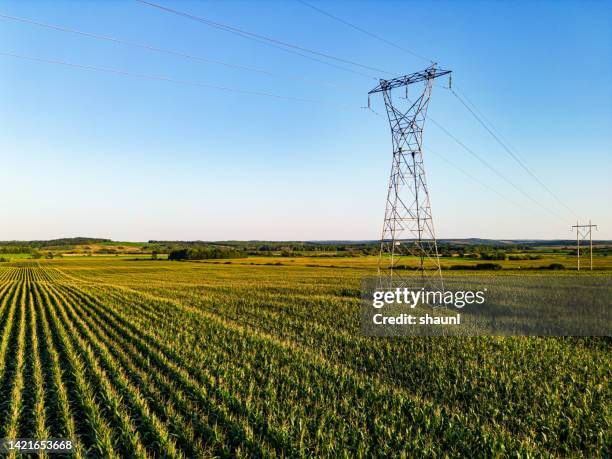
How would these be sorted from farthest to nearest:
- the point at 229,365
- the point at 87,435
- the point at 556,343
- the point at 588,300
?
the point at 588,300 < the point at 556,343 < the point at 229,365 < the point at 87,435

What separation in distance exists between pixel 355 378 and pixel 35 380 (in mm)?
10786

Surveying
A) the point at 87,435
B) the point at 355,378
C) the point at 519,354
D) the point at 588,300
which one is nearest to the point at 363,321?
the point at 519,354

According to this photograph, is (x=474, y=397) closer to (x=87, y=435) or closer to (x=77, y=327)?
(x=87, y=435)

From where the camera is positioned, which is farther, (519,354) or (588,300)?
(588,300)

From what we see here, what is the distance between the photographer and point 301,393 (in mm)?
11430

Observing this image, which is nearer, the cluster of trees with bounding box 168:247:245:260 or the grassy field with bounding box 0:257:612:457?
the grassy field with bounding box 0:257:612:457

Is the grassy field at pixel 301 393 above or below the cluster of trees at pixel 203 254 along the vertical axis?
above

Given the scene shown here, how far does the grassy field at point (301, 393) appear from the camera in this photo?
852 centimetres

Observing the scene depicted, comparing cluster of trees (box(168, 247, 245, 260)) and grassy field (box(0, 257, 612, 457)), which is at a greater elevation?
grassy field (box(0, 257, 612, 457))

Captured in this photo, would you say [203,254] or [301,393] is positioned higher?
[301,393]

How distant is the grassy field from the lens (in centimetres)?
852

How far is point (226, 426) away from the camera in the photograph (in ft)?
30.5

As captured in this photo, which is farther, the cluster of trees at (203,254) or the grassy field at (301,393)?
the cluster of trees at (203,254)

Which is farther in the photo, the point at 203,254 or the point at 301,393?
the point at 203,254
